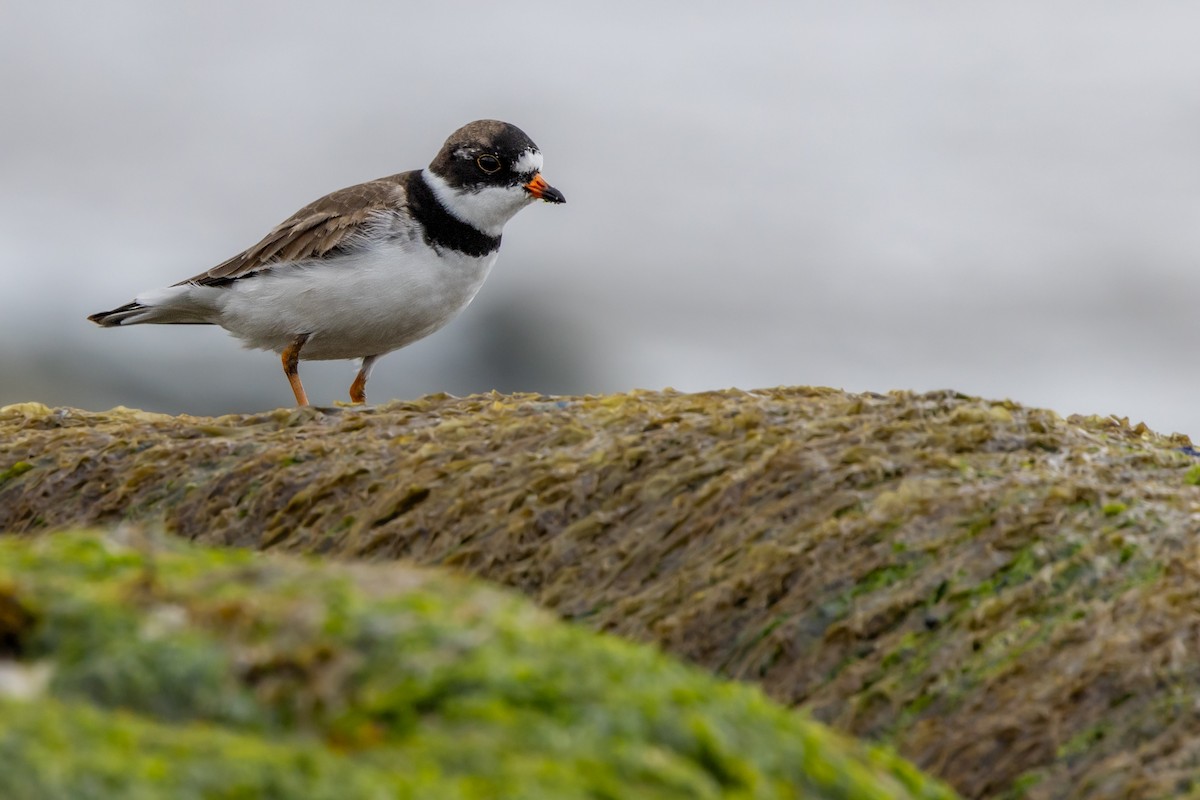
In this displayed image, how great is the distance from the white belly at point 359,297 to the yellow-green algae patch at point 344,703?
285 inches

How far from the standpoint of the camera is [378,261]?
33.2ft

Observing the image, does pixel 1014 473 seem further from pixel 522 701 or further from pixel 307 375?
pixel 307 375

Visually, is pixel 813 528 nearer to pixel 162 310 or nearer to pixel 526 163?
pixel 526 163

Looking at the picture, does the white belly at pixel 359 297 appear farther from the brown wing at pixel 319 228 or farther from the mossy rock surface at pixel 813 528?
the mossy rock surface at pixel 813 528

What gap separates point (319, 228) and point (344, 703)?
27.2ft

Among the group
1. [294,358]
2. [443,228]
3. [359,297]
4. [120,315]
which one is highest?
[443,228]

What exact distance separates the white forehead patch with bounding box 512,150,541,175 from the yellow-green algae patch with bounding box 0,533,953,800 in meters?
8.10

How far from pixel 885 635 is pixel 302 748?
2.39 meters

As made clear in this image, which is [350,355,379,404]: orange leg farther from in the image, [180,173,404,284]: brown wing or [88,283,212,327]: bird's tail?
[88,283,212,327]: bird's tail

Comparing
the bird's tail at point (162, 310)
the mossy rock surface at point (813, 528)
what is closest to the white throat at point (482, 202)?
the bird's tail at point (162, 310)

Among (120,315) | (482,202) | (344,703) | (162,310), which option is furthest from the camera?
(120,315)

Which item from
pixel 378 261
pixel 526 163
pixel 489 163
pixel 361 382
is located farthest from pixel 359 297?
pixel 526 163

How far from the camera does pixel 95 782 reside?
2201 millimetres

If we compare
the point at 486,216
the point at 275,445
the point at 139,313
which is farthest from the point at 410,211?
the point at 275,445
